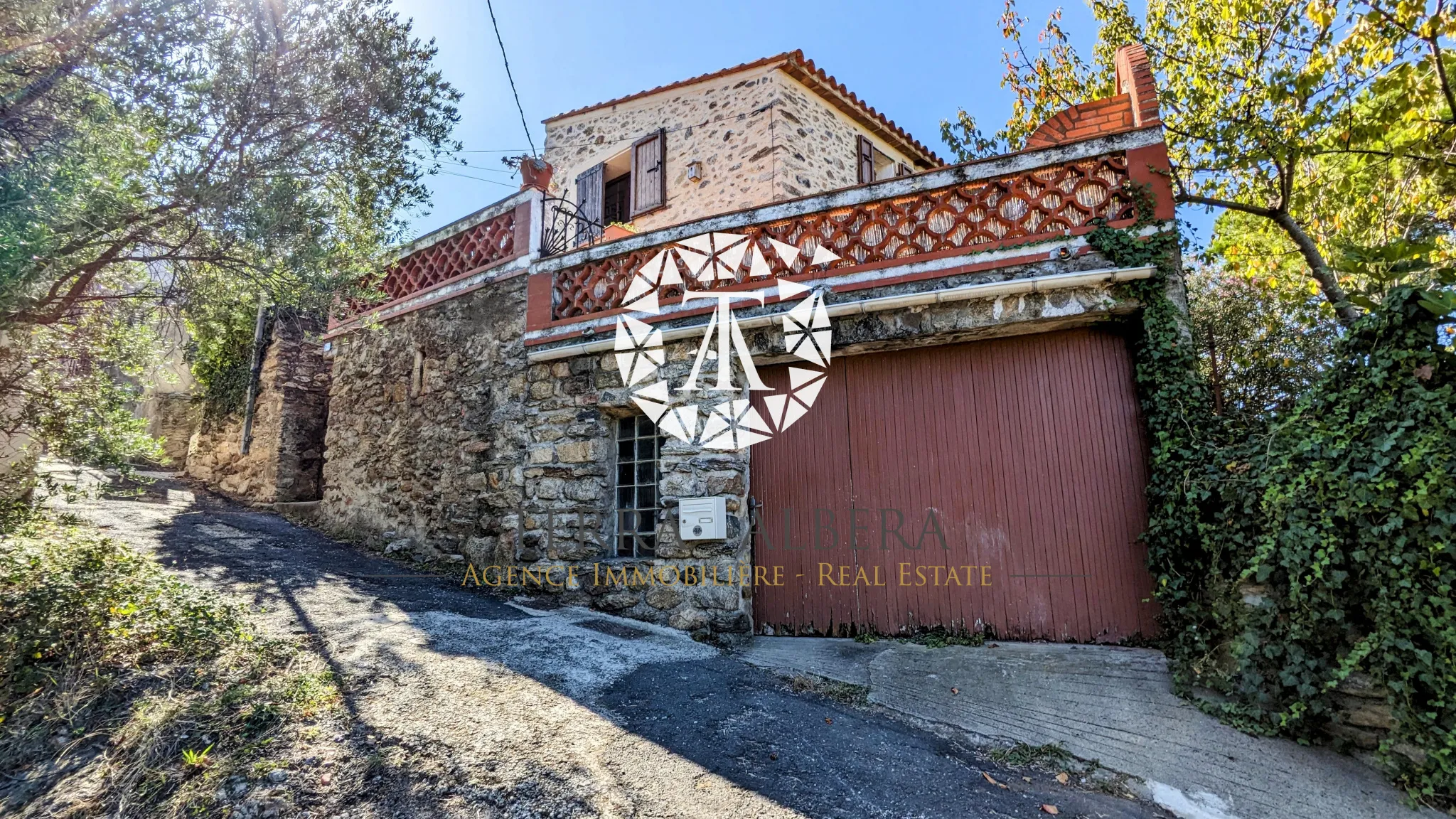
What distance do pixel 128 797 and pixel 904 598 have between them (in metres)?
4.06

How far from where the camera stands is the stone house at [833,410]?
14.4 ft

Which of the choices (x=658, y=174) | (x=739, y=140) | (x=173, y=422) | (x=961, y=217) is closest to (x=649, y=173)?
(x=658, y=174)

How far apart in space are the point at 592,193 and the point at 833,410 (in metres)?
5.98

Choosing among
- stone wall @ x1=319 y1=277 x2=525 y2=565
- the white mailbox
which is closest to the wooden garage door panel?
the white mailbox

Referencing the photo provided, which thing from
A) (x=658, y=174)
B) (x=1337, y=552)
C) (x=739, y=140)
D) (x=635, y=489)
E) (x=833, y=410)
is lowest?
(x=1337, y=552)

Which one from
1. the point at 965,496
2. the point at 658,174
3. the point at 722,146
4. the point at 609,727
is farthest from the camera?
the point at 658,174

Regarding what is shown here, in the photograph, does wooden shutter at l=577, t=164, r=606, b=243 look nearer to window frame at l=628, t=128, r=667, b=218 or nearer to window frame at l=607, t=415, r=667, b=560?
window frame at l=628, t=128, r=667, b=218

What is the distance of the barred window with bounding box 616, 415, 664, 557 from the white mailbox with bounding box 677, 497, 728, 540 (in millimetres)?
547

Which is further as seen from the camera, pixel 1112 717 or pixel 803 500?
pixel 803 500

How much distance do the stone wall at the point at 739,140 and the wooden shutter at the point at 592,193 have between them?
0.70 ft

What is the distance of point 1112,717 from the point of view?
3238 mm

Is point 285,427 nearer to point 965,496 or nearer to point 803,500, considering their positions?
point 803,500

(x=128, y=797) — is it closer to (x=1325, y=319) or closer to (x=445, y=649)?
(x=445, y=649)

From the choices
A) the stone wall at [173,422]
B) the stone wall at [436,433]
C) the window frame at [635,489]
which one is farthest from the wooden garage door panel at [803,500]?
the stone wall at [173,422]
